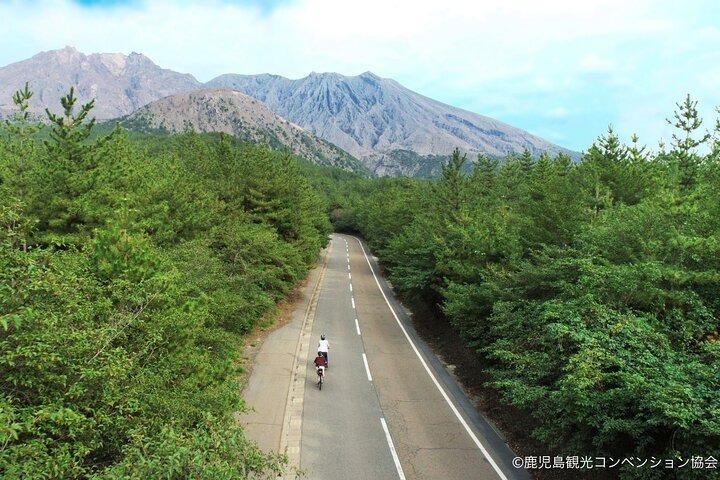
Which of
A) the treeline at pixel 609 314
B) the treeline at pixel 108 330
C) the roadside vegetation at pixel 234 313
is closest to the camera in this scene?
the treeline at pixel 108 330

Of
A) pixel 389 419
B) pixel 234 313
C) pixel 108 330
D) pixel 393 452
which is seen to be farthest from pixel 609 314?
pixel 234 313

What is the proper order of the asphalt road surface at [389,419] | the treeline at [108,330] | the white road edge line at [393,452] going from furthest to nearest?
1. the asphalt road surface at [389,419]
2. the white road edge line at [393,452]
3. the treeline at [108,330]

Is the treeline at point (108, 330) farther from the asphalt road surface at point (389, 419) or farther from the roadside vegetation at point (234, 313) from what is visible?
the asphalt road surface at point (389, 419)

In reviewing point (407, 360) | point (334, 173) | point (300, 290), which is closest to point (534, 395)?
point (407, 360)

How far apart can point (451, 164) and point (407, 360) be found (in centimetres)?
1637

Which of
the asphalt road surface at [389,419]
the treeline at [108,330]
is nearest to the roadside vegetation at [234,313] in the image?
the treeline at [108,330]

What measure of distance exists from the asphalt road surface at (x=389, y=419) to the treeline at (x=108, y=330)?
2.49 m

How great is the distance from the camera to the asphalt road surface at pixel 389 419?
35.4 feet

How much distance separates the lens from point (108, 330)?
5801 mm

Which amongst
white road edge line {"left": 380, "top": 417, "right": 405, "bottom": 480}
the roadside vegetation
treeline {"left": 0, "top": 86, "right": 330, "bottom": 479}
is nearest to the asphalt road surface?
white road edge line {"left": 380, "top": 417, "right": 405, "bottom": 480}

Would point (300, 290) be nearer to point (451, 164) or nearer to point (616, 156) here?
point (451, 164)

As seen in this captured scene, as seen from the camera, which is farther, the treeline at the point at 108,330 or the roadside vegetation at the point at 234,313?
the roadside vegetation at the point at 234,313

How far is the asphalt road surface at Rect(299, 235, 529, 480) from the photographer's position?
1080cm

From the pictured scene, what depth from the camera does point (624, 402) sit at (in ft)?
24.1
